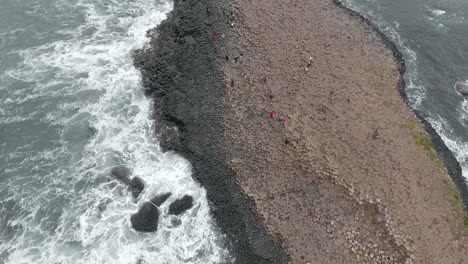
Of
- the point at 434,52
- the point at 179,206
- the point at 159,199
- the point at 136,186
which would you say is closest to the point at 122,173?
the point at 136,186

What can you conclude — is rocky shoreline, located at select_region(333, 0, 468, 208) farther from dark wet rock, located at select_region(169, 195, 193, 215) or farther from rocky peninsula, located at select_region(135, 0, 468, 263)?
dark wet rock, located at select_region(169, 195, 193, 215)

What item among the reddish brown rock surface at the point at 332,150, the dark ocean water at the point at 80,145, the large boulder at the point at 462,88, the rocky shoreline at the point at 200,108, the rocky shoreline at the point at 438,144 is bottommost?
the dark ocean water at the point at 80,145

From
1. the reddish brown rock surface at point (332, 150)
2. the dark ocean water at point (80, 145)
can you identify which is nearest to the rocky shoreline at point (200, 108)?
the reddish brown rock surface at point (332, 150)

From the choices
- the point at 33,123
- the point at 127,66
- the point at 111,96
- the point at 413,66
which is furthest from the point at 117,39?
the point at 413,66

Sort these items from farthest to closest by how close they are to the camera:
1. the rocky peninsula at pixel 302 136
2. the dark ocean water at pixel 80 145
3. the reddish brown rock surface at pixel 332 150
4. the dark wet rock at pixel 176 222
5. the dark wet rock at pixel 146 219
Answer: the dark wet rock at pixel 176 222, the dark wet rock at pixel 146 219, the dark ocean water at pixel 80 145, the rocky peninsula at pixel 302 136, the reddish brown rock surface at pixel 332 150

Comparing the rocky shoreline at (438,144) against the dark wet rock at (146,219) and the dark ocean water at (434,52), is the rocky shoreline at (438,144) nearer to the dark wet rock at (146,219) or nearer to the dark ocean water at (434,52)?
the dark ocean water at (434,52)

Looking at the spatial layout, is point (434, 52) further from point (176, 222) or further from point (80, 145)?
point (80, 145)

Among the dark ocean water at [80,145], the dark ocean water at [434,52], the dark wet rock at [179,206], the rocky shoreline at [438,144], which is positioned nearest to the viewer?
the dark ocean water at [80,145]

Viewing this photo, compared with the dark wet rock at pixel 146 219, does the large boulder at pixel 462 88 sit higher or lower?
higher
